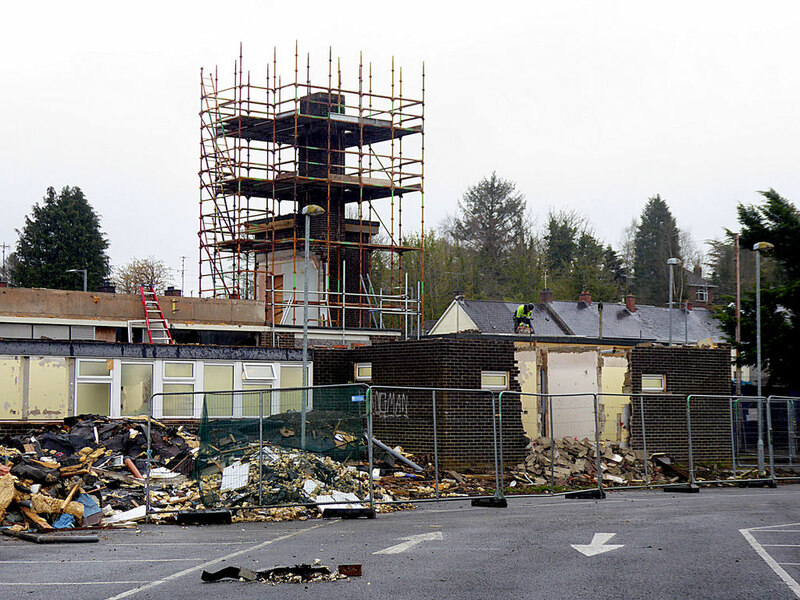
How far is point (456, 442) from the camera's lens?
24.9 metres

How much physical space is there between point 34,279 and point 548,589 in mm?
64368

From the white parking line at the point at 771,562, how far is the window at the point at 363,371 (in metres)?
16.3

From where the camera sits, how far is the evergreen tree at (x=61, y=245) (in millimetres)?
68062

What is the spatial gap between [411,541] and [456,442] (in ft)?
40.4

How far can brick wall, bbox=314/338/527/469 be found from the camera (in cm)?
2491

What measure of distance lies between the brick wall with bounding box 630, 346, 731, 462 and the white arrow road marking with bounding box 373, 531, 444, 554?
13362 mm

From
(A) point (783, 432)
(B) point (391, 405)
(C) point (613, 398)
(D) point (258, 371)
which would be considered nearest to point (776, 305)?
(A) point (783, 432)

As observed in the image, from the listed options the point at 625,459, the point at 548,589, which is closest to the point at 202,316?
the point at 625,459

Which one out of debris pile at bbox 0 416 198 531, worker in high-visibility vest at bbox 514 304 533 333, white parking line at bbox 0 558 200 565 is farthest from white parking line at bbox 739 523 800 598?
worker in high-visibility vest at bbox 514 304 533 333

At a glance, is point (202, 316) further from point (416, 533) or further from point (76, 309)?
point (416, 533)

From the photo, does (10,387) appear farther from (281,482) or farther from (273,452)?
(281,482)

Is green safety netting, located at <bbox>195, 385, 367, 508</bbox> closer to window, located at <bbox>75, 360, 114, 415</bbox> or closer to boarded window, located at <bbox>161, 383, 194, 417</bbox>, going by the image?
boarded window, located at <bbox>161, 383, 194, 417</bbox>

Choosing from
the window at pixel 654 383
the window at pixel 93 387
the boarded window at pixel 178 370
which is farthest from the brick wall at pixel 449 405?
the window at pixel 93 387

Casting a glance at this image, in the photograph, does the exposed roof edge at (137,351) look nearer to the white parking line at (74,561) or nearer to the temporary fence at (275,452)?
the temporary fence at (275,452)
